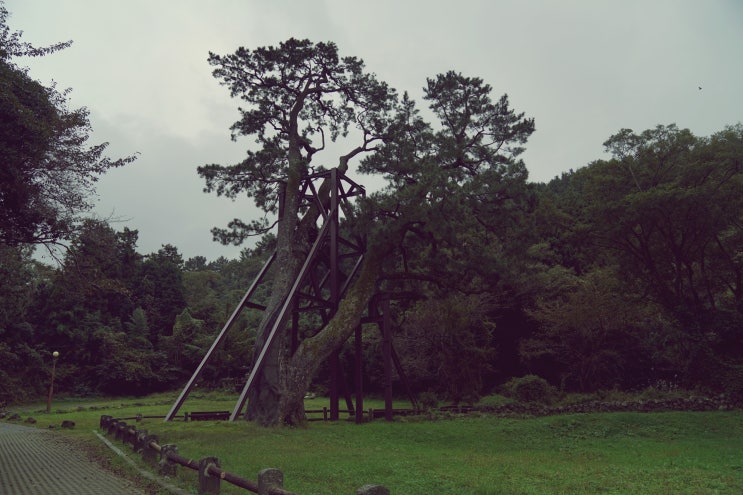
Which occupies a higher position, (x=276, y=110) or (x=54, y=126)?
(x=276, y=110)

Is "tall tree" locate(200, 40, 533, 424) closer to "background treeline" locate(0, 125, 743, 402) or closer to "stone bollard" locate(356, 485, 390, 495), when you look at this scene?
"background treeline" locate(0, 125, 743, 402)

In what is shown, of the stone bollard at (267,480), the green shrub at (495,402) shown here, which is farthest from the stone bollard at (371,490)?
the green shrub at (495,402)

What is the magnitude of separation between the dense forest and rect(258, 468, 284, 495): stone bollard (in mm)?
7584

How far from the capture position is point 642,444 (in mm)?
12281

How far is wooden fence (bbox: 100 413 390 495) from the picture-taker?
496 centimetres

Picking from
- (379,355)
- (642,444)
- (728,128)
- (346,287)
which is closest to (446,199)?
(346,287)

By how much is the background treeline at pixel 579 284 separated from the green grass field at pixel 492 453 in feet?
15.2

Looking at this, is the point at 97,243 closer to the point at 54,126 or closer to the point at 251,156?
the point at 54,126

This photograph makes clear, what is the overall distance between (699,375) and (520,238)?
35.2 feet

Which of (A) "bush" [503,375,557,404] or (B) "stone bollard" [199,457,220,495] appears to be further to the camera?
(A) "bush" [503,375,557,404]

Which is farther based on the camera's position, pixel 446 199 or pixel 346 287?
pixel 346 287

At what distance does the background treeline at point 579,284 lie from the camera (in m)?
16.0

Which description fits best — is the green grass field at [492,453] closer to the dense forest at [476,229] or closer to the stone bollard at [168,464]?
the stone bollard at [168,464]

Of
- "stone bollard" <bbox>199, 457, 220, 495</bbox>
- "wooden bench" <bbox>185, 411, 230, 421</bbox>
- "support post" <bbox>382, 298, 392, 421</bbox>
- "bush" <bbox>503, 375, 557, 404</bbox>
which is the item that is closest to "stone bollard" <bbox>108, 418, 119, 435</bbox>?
"wooden bench" <bbox>185, 411, 230, 421</bbox>
